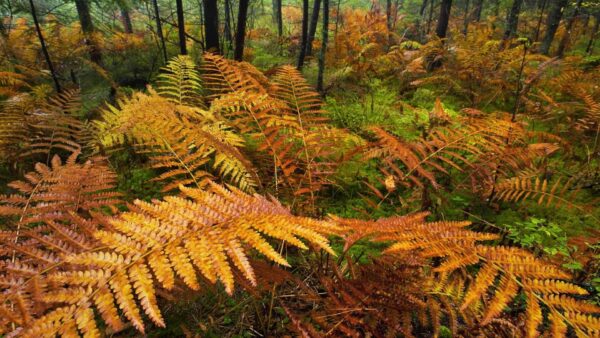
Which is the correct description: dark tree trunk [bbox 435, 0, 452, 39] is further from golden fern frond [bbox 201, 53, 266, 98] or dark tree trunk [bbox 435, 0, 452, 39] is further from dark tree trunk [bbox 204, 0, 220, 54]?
golden fern frond [bbox 201, 53, 266, 98]

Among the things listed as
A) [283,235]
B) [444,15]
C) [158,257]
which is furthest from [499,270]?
[444,15]

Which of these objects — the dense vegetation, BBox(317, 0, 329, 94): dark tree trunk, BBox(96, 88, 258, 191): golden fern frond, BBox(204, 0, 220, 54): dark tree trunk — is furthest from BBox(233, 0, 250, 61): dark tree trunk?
BBox(96, 88, 258, 191): golden fern frond

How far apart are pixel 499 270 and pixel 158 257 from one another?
1182 millimetres

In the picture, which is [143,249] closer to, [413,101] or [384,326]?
[384,326]

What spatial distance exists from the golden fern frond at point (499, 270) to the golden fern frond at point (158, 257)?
36cm

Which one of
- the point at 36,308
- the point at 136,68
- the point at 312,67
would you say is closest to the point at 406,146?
the point at 36,308

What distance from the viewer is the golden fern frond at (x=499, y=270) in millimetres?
979

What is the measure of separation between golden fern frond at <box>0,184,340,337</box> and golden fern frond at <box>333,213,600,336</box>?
1.19 feet

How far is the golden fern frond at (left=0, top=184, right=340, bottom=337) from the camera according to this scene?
83cm

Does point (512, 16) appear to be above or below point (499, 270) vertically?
above

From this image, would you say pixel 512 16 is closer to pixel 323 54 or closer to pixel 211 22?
pixel 323 54

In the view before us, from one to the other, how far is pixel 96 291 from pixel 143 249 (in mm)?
155

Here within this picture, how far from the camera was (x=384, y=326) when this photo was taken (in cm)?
147

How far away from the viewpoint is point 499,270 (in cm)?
117
